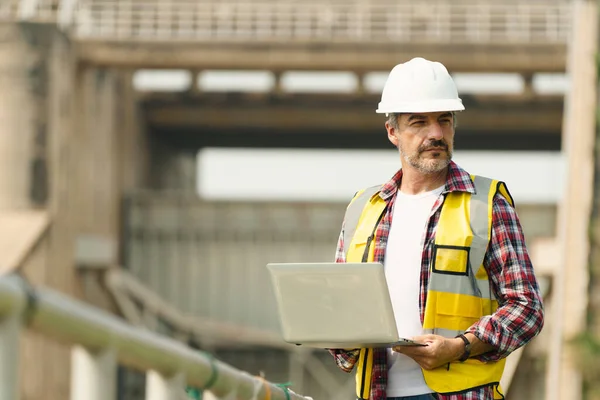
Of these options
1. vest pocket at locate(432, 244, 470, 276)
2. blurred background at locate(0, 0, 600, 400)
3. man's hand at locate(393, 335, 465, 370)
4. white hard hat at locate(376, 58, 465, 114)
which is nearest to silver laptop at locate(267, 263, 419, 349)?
man's hand at locate(393, 335, 465, 370)

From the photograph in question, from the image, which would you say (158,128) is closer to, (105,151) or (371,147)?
(105,151)

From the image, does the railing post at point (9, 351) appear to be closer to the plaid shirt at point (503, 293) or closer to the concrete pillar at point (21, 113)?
the plaid shirt at point (503, 293)

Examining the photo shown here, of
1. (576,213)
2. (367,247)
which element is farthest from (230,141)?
(367,247)

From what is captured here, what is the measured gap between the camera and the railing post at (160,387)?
331cm

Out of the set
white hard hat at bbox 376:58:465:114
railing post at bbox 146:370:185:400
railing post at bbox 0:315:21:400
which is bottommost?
railing post at bbox 146:370:185:400

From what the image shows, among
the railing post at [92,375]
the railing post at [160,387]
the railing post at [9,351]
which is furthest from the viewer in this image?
the railing post at [160,387]

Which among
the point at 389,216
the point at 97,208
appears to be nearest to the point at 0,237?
the point at 97,208

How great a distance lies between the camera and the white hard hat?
400 cm

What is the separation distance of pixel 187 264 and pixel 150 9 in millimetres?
5143

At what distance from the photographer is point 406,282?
3.96 meters

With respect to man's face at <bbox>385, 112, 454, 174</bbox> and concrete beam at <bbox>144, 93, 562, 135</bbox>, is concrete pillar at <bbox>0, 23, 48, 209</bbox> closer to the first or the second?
concrete beam at <bbox>144, 93, 562, 135</bbox>

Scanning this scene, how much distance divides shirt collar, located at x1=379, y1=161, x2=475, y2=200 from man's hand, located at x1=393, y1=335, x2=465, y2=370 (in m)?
0.45

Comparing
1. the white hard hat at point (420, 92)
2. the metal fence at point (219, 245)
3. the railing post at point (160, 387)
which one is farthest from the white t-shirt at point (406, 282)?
the metal fence at point (219, 245)

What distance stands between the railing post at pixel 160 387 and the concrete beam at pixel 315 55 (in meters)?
18.0
